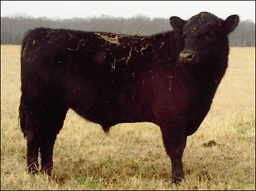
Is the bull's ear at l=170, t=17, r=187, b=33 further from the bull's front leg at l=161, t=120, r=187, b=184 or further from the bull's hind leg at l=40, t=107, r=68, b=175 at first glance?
the bull's hind leg at l=40, t=107, r=68, b=175

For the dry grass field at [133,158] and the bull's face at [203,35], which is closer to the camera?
the bull's face at [203,35]

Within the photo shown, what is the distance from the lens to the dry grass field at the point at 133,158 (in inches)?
174

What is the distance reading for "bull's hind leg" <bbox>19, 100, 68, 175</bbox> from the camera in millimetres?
4621

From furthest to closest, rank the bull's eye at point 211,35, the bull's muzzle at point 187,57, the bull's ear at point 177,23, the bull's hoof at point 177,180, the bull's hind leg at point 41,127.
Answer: the bull's hind leg at point 41,127, the bull's hoof at point 177,180, the bull's ear at point 177,23, the bull's eye at point 211,35, the bull's muzzle at point 187,57

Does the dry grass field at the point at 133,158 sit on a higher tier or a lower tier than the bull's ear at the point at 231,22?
lower

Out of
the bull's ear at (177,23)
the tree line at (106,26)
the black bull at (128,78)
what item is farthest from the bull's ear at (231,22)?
the tree line at (106,26)

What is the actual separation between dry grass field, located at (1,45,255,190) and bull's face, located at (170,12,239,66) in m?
1.62

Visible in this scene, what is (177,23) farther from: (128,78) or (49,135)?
(49,135)

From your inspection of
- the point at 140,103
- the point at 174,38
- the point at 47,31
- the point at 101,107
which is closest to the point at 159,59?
the point at 174,38

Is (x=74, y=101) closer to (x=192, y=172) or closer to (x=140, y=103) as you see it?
(x=140, y=103)

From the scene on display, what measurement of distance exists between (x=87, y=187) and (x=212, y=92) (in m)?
1.99

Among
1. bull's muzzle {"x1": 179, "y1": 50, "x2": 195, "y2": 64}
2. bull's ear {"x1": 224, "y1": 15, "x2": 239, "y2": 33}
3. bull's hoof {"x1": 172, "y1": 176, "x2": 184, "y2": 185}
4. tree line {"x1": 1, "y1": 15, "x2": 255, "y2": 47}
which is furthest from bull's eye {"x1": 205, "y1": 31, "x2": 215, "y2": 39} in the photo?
tree line {"x1": 1, "y1": 15, "x2": 255, "y2": 47}

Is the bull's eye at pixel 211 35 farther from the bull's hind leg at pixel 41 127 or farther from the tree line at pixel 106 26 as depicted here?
the tree line at pixel 106 26

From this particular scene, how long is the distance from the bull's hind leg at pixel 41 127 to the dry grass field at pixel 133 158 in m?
0.22
